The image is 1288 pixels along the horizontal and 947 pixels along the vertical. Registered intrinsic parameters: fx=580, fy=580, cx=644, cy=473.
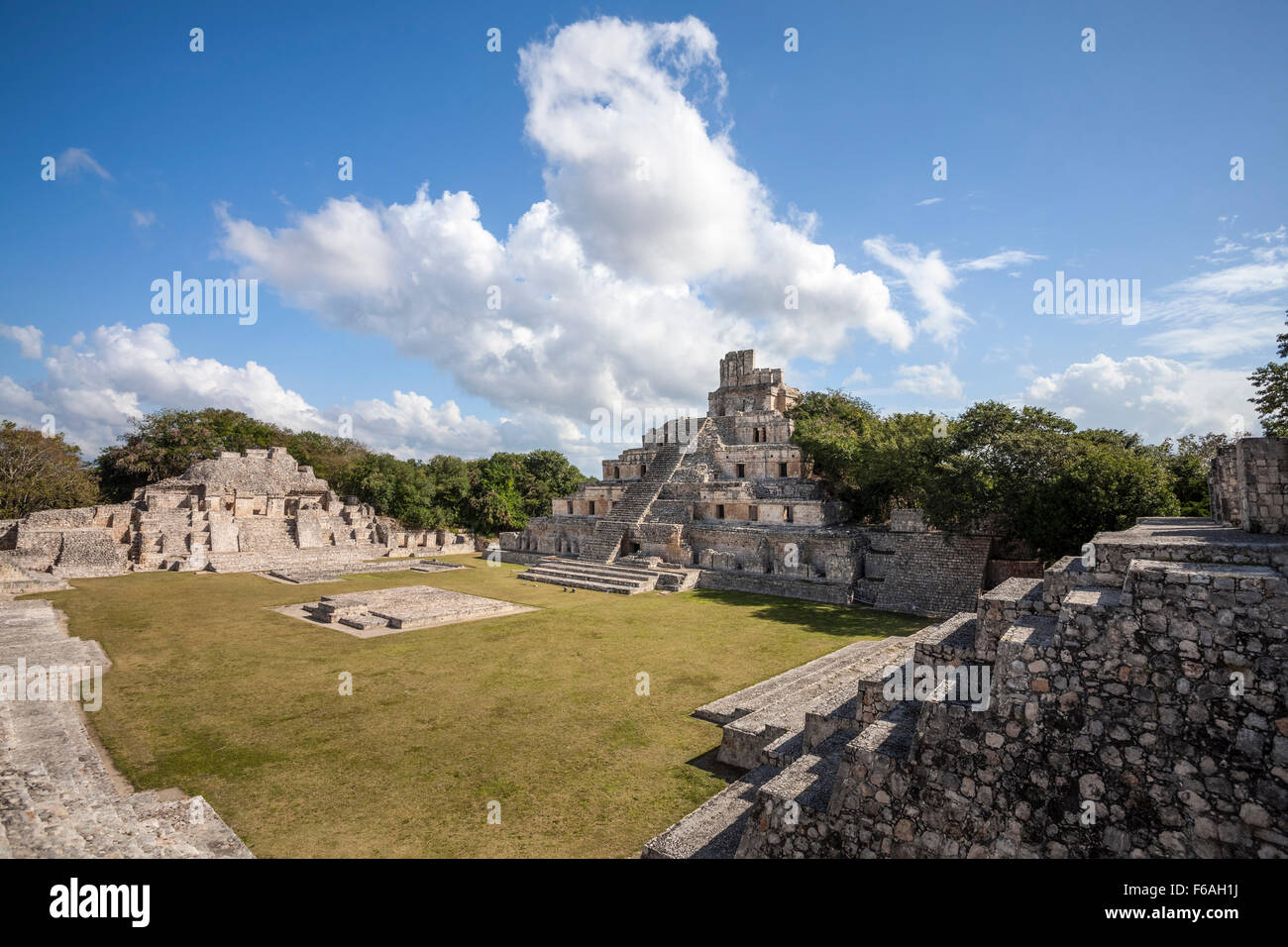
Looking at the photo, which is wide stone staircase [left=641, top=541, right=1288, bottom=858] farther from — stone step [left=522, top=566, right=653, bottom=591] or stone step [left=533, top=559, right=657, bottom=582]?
stone step [left=533, top=559, right=657, bottom=582]

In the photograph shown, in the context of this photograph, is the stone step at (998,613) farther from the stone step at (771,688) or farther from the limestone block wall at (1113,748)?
the stone step at (771,688)

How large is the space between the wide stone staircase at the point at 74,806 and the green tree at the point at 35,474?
2598 cm

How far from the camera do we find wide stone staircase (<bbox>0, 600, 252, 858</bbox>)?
4.62 m

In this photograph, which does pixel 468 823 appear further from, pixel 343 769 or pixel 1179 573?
pixel 1179 573

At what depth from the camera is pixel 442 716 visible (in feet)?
28.4

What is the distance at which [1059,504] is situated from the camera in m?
13.9

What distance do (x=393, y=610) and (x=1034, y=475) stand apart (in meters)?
16.9

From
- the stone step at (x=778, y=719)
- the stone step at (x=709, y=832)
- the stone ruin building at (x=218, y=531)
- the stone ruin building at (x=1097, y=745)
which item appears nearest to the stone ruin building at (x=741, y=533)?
the stone step at (x=778, y=719)

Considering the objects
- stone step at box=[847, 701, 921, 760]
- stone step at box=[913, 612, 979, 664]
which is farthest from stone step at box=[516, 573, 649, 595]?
stone step at box=[847, 701, 921, 760]

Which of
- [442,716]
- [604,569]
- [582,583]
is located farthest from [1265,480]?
[604,569]

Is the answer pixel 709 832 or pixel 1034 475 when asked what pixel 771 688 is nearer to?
pixel 709 832

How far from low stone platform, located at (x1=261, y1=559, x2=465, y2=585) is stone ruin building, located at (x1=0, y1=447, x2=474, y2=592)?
163 cm

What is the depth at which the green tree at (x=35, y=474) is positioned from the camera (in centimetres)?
2583
